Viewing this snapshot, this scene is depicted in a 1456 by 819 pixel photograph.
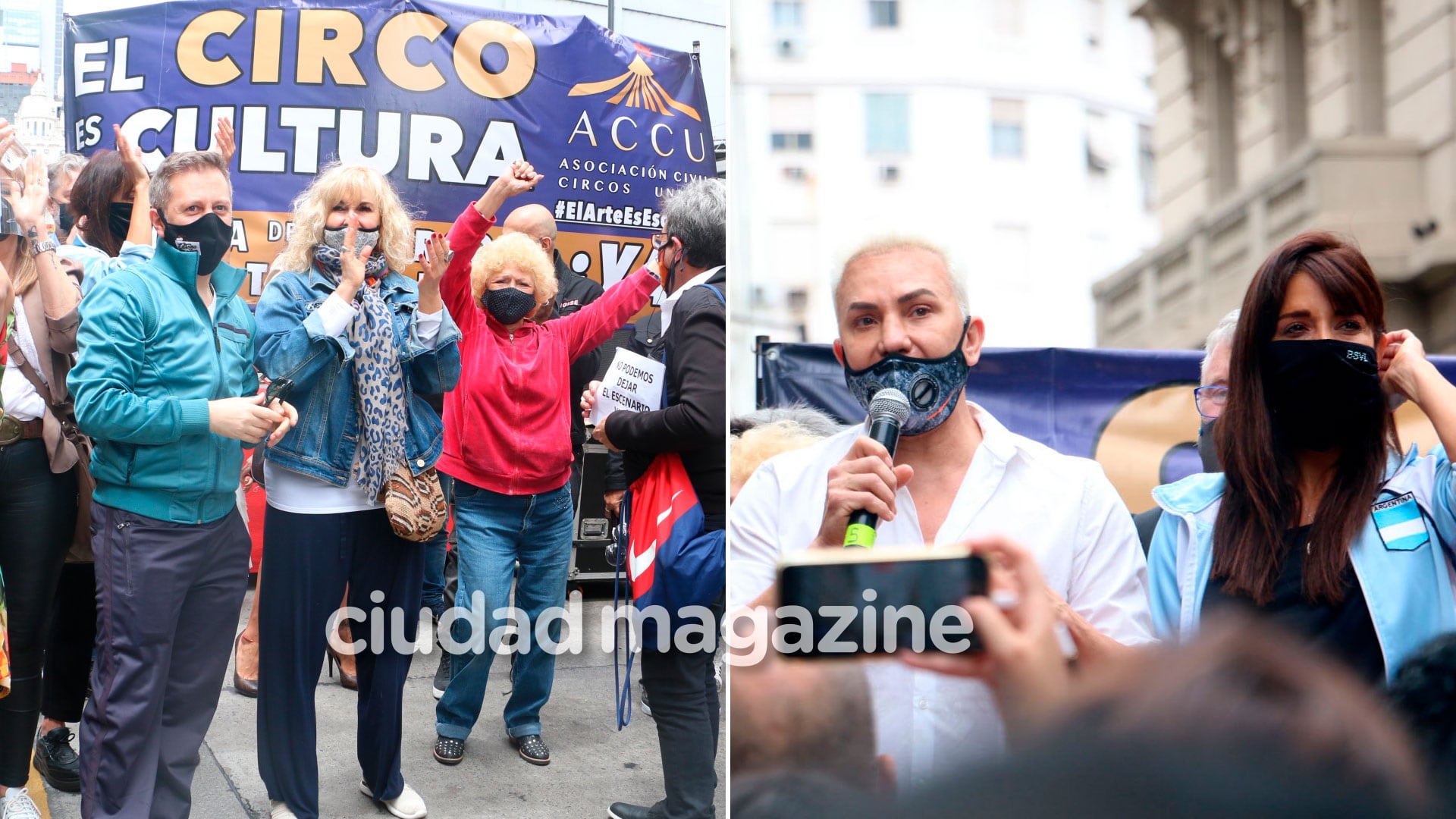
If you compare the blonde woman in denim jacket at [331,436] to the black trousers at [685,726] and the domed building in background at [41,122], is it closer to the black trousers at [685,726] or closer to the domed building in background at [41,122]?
the domed building in background at [41,122]

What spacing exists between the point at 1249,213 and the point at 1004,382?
0.50 metres

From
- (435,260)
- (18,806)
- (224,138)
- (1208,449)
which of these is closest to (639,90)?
(435,260)

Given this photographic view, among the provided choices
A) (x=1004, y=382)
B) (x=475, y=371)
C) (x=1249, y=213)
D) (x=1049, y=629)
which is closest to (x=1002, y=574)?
(x=1049, y=629)

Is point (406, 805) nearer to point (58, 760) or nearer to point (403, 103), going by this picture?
point (58, 760)

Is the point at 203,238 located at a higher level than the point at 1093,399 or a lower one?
higher

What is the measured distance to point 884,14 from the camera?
204 cm

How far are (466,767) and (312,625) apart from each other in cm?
67

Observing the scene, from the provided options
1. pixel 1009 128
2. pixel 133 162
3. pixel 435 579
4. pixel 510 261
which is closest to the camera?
Answer: pixel 1009 128

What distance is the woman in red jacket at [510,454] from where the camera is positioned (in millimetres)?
3029

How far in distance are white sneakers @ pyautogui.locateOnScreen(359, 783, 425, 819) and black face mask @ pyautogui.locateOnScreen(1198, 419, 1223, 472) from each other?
6.13 ft

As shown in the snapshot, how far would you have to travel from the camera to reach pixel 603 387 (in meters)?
2.74

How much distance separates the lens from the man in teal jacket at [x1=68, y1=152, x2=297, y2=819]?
233 cm

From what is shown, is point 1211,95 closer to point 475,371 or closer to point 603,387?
point 603,387

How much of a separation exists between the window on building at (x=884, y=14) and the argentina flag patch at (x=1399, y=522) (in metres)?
1.16
